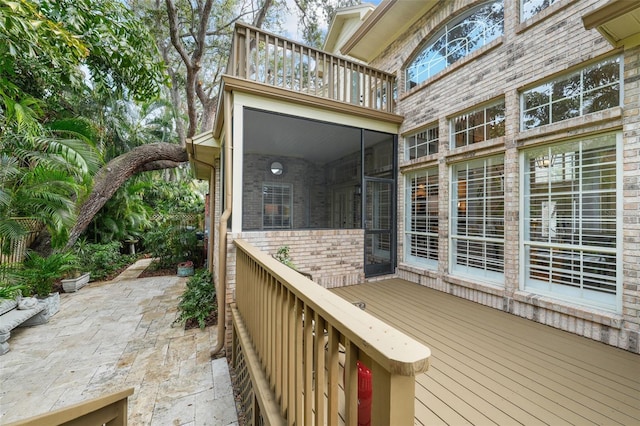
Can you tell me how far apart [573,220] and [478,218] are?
123cm

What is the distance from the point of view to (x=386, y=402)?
668 mm

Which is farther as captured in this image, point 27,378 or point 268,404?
point 27,378

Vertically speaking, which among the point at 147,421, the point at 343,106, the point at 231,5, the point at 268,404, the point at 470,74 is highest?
the point at 231,5

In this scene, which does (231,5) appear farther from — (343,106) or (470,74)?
(470,74)

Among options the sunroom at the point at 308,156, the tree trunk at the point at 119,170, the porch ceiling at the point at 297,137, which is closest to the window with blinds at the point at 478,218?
the sunroom at the point at 308,156

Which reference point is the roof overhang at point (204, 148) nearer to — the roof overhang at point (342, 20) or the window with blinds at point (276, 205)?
the window with blinds at point (276, 205)

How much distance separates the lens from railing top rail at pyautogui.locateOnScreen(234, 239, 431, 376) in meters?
0.61

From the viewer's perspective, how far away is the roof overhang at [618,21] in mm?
2291

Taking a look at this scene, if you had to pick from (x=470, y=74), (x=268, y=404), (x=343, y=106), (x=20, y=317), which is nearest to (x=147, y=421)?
(x=268, y=404)

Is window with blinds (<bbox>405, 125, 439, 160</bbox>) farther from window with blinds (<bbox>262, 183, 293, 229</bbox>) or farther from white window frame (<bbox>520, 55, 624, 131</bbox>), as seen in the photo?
window with blinds (<bbox>262, 183, 293, 229</bbox>)

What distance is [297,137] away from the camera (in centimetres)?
681

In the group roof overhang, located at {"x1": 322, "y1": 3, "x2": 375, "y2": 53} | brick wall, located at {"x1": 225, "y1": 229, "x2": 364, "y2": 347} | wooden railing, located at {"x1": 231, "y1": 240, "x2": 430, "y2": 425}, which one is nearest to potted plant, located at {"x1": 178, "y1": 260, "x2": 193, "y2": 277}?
brick wall, located at {"x1": 225, "y1": 229, "x2": 364, "y2": 347}

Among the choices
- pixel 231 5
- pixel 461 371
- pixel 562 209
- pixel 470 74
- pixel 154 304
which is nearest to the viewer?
pixel 461 371

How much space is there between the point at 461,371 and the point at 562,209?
267cm
